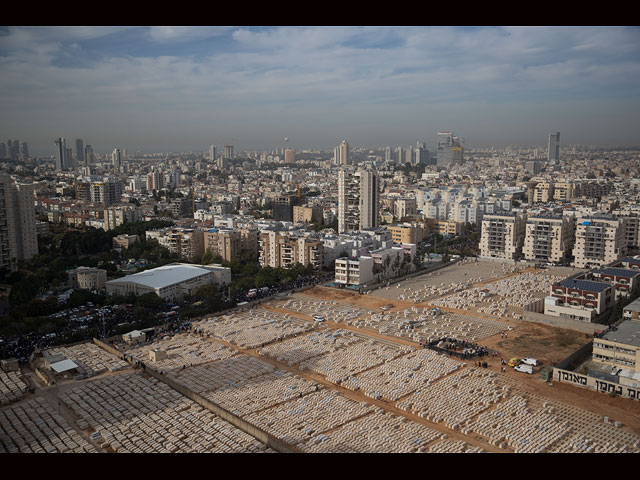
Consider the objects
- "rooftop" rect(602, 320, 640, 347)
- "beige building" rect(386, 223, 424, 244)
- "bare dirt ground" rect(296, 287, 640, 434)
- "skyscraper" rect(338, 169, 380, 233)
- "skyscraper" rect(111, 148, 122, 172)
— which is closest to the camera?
"bare dirt ground" rect(296, 287, 640, 434)

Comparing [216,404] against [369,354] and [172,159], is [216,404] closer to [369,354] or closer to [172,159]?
[369,354]

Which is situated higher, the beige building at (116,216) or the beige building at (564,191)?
the beige building at (564,191)

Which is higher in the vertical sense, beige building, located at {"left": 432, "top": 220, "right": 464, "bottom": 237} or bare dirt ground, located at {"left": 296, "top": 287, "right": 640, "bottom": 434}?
beige building, located at {"left": 432, "top": 220, "right": 464, "bottom": 237}

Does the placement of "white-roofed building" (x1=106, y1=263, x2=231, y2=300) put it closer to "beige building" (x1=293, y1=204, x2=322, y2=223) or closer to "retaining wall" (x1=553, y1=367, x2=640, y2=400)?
"retaining wall" (x1=553, y1=367, x2=640, y2=400)

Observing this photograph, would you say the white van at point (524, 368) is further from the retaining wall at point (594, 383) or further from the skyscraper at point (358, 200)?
the skyscraper at point (358, 200)

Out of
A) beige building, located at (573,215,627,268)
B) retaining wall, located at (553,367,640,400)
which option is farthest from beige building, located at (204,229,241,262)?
retaining wall, located at (553,367,640,400)

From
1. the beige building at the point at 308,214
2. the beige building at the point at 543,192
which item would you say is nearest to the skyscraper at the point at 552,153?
the beige building at the point at 543,192
